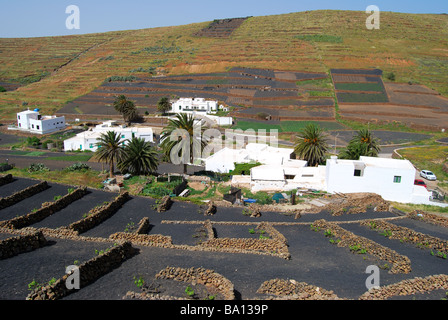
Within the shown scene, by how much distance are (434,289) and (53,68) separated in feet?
474

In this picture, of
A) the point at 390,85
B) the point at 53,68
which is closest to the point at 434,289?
the point at 390,85

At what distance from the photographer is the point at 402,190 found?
3269cm

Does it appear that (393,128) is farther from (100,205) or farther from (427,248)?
(100,205)

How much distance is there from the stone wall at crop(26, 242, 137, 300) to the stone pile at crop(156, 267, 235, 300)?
7.41 feet

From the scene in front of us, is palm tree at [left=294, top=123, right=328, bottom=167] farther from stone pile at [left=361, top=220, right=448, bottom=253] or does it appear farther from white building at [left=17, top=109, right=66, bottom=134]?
white building at [left=17, top=109, right=66, bottom=134]

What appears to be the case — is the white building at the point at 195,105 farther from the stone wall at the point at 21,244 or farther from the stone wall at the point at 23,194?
the stone wall at the point at 21,244

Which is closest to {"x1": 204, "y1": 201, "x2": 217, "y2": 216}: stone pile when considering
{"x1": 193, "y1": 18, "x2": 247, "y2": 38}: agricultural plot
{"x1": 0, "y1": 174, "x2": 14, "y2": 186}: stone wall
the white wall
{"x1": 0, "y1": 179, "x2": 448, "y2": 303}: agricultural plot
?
{"x1": 0, "y1": 179, "x2": 448, "y2": 303}: agricultural plot

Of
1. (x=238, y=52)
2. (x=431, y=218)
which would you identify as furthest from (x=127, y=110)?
(x=431, y=218)

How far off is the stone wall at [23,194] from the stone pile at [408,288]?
864 inches

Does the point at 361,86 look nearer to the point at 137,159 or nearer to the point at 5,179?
the point at 137,159

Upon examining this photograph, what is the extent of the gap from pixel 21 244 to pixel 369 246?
16639 mm

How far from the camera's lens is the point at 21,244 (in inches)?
596

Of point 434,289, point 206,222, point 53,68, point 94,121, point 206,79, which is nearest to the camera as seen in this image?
point 434,289

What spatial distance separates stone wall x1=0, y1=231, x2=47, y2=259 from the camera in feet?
47.1
